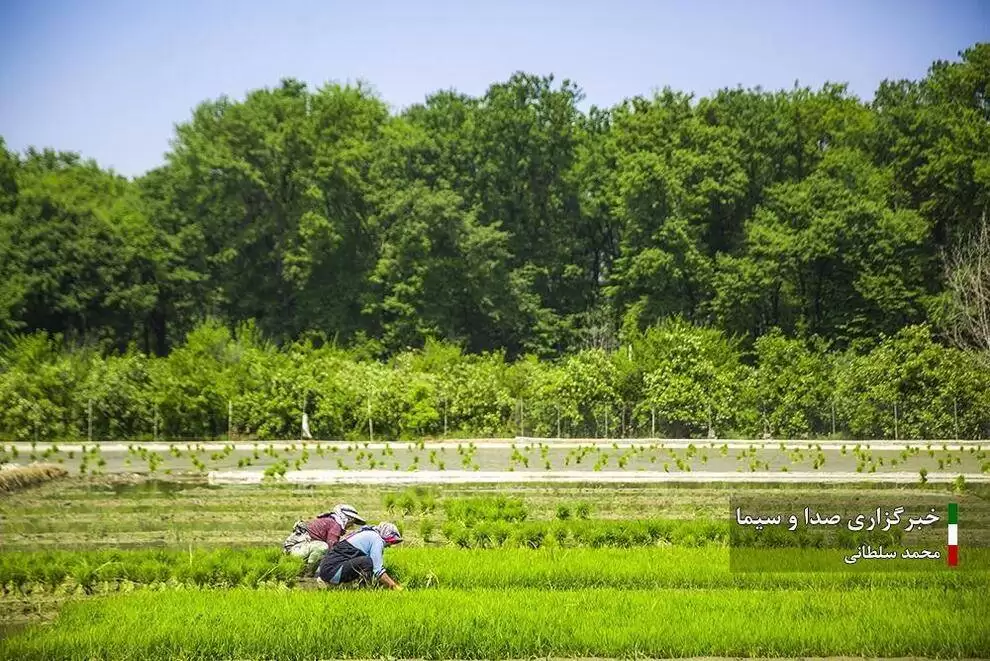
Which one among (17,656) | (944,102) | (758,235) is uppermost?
(944,102)

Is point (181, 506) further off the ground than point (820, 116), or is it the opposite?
point (820, 116)

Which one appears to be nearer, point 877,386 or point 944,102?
point 877,386

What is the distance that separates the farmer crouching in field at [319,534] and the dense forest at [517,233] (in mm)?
30529

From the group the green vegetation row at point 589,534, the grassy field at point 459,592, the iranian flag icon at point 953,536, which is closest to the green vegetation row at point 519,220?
the grassy field at point 459,592

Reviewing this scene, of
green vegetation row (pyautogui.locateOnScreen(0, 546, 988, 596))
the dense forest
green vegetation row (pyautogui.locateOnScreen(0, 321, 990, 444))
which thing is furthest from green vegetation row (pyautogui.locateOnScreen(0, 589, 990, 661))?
the dense forest

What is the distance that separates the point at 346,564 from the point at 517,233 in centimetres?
5843

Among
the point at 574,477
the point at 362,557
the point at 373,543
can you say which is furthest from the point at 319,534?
the point at 574,477

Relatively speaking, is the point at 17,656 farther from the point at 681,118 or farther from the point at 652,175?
the point at 681,118

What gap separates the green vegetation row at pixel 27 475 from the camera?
29.2 meters

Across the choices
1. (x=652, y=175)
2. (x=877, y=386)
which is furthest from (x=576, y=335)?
(x=877, y=386)

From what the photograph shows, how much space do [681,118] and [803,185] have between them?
10294mm

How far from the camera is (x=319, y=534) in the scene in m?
17.5

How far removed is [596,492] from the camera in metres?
28.6

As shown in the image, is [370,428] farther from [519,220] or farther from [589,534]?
[519,220]
